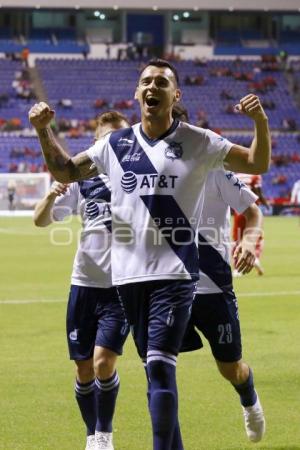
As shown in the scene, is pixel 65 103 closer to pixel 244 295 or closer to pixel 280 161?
pixel 280 161

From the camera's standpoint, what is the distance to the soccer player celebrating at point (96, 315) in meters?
6.96

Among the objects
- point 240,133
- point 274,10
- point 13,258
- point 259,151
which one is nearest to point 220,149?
point 259,151

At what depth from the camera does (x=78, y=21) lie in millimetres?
67125

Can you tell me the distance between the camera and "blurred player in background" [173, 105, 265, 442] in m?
7.22

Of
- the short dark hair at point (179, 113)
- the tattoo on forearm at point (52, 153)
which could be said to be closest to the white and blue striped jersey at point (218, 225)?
the short dark hair at point (179, 113)

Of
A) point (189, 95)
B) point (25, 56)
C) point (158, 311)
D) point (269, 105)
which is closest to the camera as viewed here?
point (158, 311)

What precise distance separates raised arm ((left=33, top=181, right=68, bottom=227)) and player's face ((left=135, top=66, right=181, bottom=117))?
1.38 metres

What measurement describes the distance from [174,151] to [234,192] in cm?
142

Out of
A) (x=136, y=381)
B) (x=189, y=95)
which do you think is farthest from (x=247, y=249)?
(x=189, y=95)

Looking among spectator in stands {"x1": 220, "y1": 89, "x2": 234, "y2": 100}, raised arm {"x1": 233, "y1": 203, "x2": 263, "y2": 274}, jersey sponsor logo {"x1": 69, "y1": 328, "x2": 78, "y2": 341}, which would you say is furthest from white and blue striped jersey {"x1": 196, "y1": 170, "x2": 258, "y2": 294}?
spectator in stands {"x1": 220, "y1": 89, "x2": 234, "y2": 100}

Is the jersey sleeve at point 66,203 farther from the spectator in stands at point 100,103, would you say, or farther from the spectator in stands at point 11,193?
the spectator in stands at point 100,103

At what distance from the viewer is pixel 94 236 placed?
7.26 meters

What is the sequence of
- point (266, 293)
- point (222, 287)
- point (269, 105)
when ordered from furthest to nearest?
1. point (269, 105)
2. point (266, 293)
3. point (222, 287)

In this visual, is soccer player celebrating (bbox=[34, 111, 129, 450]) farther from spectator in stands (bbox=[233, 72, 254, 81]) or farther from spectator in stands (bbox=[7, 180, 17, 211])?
spectator in stands (bbox=[233, 72, 254, 81])
